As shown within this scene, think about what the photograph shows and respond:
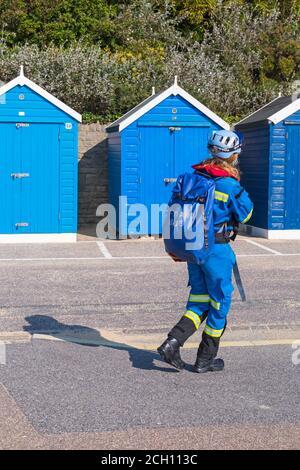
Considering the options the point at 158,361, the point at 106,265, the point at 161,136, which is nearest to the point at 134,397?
the point at 158,361

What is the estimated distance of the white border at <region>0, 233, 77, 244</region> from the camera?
14.0m

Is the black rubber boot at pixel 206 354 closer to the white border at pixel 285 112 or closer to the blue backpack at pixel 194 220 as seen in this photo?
the blue backpack at pixel 194 220

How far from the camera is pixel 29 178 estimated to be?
14.0 metres

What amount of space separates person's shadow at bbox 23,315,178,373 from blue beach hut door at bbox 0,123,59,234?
6094mm

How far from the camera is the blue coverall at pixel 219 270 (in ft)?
19.3

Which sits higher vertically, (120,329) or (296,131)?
(296,131)

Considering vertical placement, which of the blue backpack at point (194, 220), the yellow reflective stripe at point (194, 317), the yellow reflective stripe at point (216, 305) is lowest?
the yellow reflective stripe at point (194, 317)

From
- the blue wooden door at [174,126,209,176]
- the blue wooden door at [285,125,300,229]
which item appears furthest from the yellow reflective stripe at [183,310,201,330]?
the blue wooden door at [285,125,300,229]

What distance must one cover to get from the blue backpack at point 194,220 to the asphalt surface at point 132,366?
97 centimetres

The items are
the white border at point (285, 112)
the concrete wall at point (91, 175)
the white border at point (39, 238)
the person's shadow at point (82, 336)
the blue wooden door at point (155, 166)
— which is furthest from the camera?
the concrete wall at point (91, 175)

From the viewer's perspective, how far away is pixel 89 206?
17.2m

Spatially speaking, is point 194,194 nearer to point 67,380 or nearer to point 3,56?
point 67,380

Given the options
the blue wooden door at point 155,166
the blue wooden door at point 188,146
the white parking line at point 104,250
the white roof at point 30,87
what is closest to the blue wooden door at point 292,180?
the blue wooden door at point 188,146

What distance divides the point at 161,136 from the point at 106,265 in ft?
12.8
